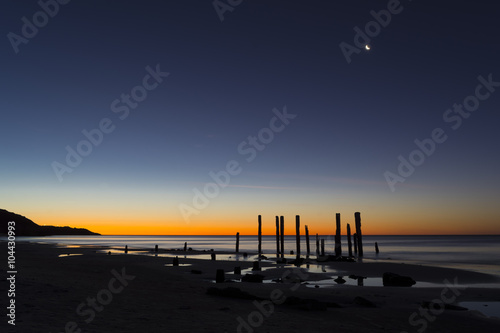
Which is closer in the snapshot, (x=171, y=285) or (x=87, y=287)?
(x=87, y=287)

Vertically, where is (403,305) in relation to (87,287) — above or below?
below

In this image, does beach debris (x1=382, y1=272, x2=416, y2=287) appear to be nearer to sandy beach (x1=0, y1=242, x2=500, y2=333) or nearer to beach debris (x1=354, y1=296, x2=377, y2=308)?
sandy beach (x1=0, y1=242, x2=500, y2=333)

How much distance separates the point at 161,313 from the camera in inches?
384

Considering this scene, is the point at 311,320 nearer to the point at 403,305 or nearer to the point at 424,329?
the point at 424,329

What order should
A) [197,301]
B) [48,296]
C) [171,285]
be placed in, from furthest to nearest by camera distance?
[171,285] → [197,301] → [48,296]

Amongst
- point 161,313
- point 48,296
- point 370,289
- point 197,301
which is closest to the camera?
point 161,313

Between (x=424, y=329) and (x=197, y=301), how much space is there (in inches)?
265

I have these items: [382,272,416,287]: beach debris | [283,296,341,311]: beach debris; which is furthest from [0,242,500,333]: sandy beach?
[382,272,416,287]: beach debris

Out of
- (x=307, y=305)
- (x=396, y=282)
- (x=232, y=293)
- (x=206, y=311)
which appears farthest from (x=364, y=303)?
(x=396, y=282)

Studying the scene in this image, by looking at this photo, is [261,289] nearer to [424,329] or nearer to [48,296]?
[424,329]

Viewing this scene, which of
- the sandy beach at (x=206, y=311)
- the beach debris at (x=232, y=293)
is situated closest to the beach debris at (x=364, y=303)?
the sandy beach at (x=206, y=311)

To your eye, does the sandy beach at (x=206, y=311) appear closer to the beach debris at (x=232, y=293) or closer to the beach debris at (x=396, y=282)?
the beach debris at (x=232, y=293)

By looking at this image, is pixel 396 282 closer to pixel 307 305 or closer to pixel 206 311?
pixel 307 305

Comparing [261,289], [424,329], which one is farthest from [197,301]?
[424,329]
